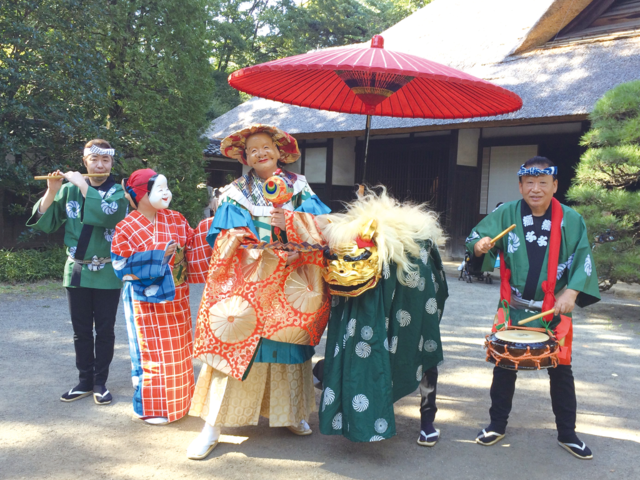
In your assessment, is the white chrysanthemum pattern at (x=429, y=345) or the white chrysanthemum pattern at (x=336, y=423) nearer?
the white chrysanthemum pattern at (x=336, y=423)

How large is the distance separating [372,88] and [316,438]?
2328mm

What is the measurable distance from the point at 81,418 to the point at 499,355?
8.36 ft

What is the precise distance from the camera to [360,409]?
2.62 meters

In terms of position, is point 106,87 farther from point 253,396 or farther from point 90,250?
point 253,396

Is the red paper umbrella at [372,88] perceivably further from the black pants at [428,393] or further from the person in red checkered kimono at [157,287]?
the black pants at [428,393]

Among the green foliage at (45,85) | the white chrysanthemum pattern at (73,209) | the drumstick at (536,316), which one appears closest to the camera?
the drumstick at (536,316)

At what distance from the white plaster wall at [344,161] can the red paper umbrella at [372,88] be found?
8.59 meters

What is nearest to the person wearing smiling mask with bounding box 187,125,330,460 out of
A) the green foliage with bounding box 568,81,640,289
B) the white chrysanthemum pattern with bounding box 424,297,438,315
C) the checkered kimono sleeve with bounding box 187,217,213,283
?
→ the checkered kimono sleeve with bounding box 187,217,213,283

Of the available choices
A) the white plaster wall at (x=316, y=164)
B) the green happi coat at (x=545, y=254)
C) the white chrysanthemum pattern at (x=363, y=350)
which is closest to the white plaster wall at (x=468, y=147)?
the white plaster wall at (x=316, y=164)

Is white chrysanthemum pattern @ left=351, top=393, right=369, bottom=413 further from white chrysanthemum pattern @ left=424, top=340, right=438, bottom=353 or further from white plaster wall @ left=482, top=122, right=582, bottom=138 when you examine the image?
white plaster wall @ left=482, top=122, right=582, bottom=138

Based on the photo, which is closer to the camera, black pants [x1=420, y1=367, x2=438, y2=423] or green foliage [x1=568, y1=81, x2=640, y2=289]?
black pants [x1=420, y1=367, x2=438, y2=423]

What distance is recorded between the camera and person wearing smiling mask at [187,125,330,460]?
8.95 ft

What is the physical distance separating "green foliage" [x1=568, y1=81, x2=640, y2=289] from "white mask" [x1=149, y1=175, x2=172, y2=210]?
5.43m

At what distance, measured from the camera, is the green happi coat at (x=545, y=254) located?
279 centimetres
